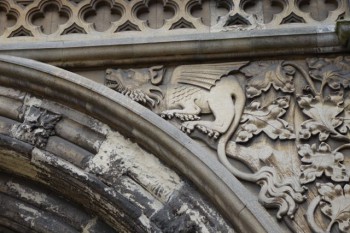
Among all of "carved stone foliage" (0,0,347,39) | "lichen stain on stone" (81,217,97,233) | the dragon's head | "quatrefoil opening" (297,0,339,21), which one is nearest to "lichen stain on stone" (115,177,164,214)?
"lichen stain on stone" (81,217,97,233)

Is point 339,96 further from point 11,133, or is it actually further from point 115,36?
point 11,133

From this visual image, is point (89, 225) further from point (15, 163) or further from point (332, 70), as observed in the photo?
point (332, 70)

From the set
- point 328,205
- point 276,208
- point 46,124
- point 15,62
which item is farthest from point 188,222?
point 15,62

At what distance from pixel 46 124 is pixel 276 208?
137 centimetres

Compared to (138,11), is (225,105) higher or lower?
lower

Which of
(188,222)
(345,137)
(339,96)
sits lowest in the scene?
(188,222)

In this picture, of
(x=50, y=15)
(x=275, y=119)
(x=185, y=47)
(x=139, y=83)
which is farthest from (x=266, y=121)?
(x=50, y=15)

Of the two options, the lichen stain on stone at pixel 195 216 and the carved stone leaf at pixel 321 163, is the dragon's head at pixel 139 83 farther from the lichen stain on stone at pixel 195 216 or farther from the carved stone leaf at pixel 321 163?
the carved stone leaf at pixel 321 163

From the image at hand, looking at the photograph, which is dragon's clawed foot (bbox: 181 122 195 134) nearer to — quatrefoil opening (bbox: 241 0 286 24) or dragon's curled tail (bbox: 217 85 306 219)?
dragon's curled tail (bbox: 217 85 306 219)

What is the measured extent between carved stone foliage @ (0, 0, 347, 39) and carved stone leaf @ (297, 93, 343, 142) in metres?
0.54

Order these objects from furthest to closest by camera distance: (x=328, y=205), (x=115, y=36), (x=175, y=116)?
(x=115, y=36), (x=175, y=116), (x=328, y=205)

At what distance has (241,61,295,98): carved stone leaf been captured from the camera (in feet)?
14.9

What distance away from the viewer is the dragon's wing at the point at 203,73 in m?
4.58

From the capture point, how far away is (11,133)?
15.0 ft
